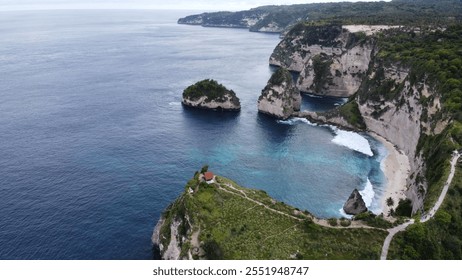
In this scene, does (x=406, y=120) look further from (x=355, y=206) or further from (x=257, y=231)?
(x=257, y=231)

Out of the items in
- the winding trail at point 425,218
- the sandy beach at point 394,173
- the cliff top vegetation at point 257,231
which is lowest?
the sandy beach at point 394,173

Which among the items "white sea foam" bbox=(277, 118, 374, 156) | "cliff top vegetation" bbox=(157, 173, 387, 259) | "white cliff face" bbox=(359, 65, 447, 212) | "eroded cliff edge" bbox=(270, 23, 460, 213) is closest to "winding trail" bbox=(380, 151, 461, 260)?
"cliff top vegetation" bbox=(157, 173, 387, 259)

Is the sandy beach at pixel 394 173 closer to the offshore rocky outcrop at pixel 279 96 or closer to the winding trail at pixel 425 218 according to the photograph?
the winding trail at pixel 425 218

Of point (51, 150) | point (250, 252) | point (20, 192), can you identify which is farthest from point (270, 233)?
point (51, 150)

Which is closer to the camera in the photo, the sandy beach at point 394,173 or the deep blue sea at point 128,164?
the deep blue sea at point 128,164

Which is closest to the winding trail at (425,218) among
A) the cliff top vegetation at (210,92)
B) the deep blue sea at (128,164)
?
the deep blue sea at (128,164)
